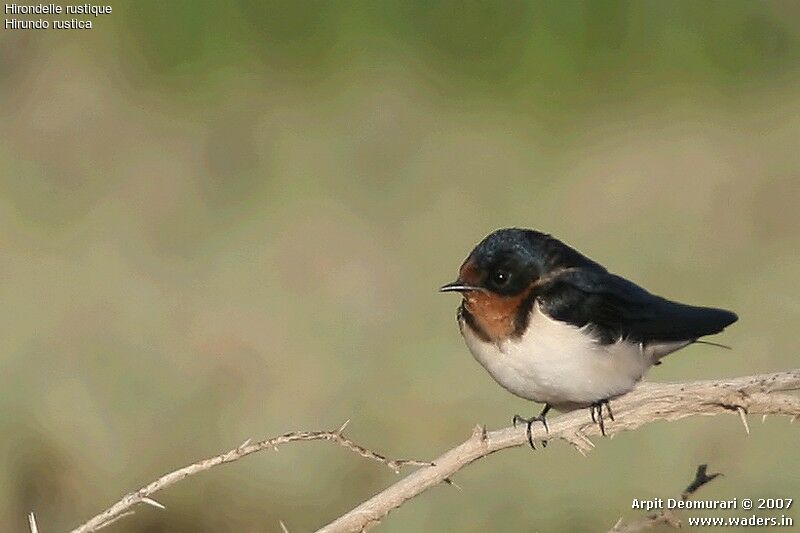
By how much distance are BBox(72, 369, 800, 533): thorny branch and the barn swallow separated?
49 cm

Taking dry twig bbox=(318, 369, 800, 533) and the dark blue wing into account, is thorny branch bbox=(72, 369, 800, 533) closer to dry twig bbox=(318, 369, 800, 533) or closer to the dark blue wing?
dry twig bbox=(318, 369, 800, 533)

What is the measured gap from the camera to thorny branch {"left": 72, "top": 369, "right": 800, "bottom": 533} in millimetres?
2502

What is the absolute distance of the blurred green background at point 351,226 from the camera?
4801 mm

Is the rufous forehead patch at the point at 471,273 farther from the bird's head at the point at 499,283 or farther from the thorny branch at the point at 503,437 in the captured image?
the thorny branch at the point at 503,437

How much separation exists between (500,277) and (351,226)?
225 cm

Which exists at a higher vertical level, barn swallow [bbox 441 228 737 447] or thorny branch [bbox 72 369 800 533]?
barn swallow [bbox 441 228 737 447]

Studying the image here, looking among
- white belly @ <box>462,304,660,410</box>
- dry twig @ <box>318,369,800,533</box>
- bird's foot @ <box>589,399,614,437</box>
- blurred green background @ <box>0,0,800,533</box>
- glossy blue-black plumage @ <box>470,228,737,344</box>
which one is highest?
blurred green background @ <box>0,0,800,533</box>

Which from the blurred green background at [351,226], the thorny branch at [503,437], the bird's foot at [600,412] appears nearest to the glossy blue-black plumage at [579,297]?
the bird's foot at [600,412]

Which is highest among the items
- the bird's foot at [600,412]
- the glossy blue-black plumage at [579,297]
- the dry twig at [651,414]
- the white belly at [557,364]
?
the glossy blue-black plumage at [579,297]

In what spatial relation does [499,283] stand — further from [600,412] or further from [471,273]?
[600,412]

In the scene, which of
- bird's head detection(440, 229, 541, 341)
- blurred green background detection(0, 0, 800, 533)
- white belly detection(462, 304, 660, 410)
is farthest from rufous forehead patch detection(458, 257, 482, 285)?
blurred green background detection(0, 0, 800, 533)

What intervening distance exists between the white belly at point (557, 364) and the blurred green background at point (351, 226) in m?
1.17

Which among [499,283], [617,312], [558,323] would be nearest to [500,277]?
[499,283]

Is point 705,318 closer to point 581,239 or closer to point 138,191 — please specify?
point 581,239
